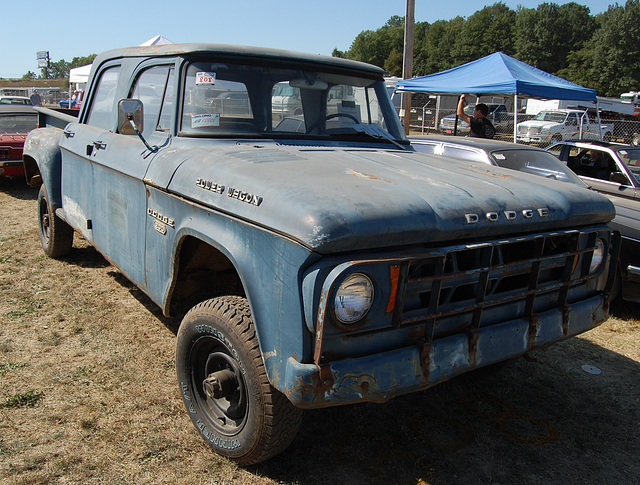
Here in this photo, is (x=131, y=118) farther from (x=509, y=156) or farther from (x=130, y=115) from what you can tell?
(x=509, y=156)

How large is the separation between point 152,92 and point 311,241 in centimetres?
223

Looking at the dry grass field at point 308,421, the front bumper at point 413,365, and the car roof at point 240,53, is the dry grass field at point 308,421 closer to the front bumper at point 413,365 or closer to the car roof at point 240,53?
the front bumper at point 413,365

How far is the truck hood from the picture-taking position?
2070mm

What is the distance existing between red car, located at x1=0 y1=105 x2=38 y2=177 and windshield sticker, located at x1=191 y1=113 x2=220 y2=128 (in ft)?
23.3

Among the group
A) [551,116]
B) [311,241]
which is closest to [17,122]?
[311,241]

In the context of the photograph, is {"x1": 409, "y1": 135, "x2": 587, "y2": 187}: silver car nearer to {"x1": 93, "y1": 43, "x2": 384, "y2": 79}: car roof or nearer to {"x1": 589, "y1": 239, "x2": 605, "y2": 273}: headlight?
{"x1": 93, "y1": 43, "x2": 384, "y2": 79}: car roof

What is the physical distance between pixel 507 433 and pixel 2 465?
2629 mm

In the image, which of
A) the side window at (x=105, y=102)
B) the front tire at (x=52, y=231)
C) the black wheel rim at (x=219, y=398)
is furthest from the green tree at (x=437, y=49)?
the black wheel rim at (x=219, y=398)

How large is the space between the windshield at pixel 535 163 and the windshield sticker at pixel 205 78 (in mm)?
3937

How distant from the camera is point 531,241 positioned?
2.66m

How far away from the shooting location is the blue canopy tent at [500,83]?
34.7ft

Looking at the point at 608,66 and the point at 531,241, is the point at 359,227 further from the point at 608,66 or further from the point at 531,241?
the point at 608,66

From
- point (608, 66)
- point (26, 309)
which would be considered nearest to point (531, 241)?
point (26, 309)

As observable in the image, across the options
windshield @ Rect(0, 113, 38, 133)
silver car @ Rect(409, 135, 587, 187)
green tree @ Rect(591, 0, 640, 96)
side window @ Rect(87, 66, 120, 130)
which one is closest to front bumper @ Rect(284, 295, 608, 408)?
side window @ Rect(87, 66, 120, 130)
